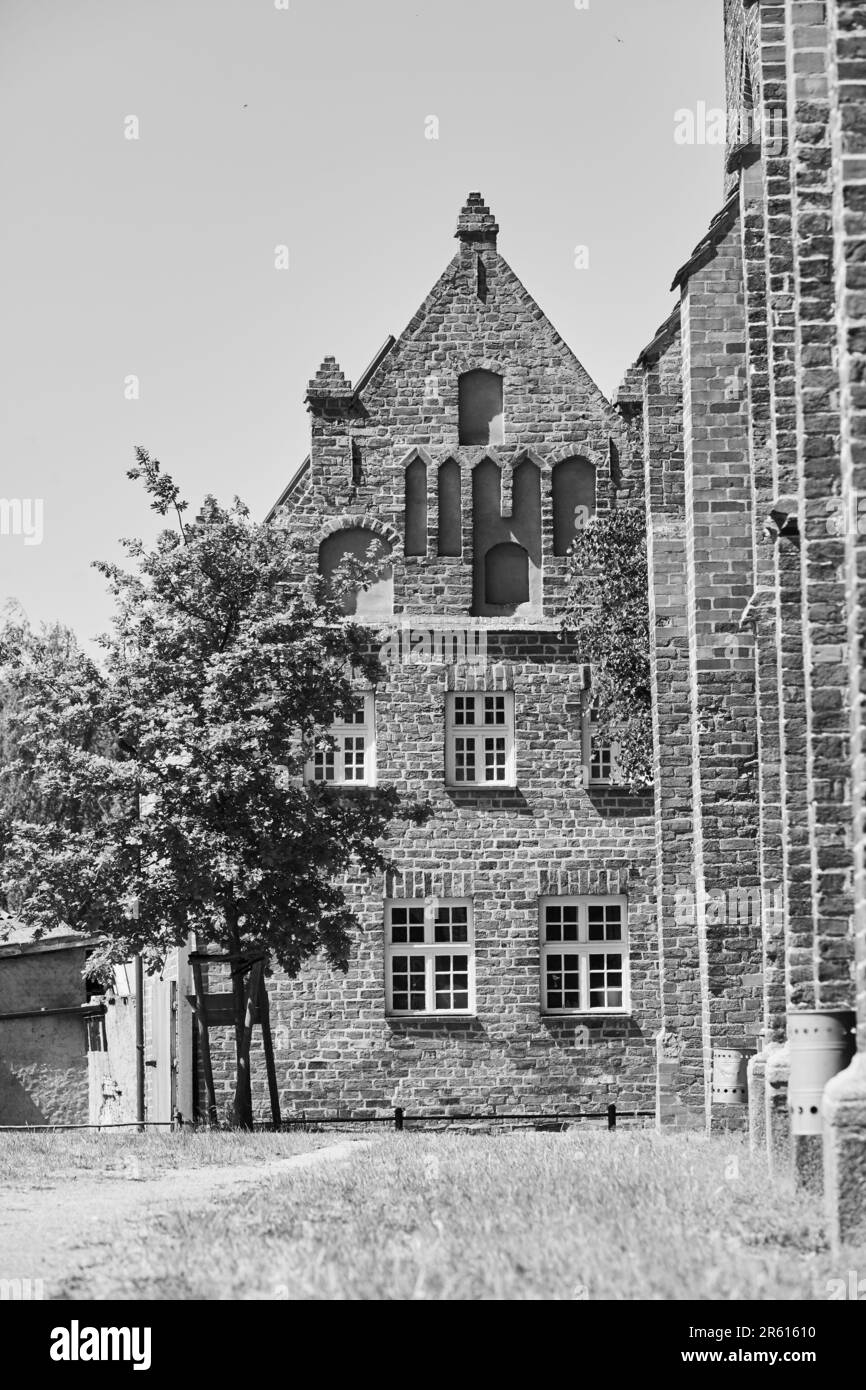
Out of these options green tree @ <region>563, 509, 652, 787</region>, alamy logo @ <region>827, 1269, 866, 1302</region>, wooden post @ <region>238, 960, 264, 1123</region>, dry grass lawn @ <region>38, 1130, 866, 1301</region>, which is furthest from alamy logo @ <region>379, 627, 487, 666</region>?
alamy logo @ <region>827, 1269, 866, 1302</region>

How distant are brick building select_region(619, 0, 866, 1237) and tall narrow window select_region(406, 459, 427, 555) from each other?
9891mm

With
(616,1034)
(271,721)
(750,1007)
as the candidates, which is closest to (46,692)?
(271,721)

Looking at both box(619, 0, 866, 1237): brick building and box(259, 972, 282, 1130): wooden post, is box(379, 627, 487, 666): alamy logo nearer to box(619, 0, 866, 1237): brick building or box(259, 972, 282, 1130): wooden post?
box(259, 972, 282, 1130): wooden post

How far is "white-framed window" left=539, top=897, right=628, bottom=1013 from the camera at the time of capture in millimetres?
33062

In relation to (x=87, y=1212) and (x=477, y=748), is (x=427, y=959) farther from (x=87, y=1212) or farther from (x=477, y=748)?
(x=87, y=1212)

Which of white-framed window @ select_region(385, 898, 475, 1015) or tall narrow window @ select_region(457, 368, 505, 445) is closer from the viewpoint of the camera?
white-framed window @ select_region(385, 898, 475, 1015)

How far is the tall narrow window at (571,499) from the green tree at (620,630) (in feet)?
5.02

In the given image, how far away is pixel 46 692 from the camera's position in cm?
2505

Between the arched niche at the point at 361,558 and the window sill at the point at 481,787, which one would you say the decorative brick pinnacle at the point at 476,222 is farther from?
the window sill at the point at 481,787

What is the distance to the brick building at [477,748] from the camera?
32438 mm

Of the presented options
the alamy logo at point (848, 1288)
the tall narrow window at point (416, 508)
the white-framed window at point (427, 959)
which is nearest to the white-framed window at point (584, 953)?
the white-framed window at point (427, 959)

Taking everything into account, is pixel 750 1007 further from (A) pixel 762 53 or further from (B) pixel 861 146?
(B) pixel 861 146
